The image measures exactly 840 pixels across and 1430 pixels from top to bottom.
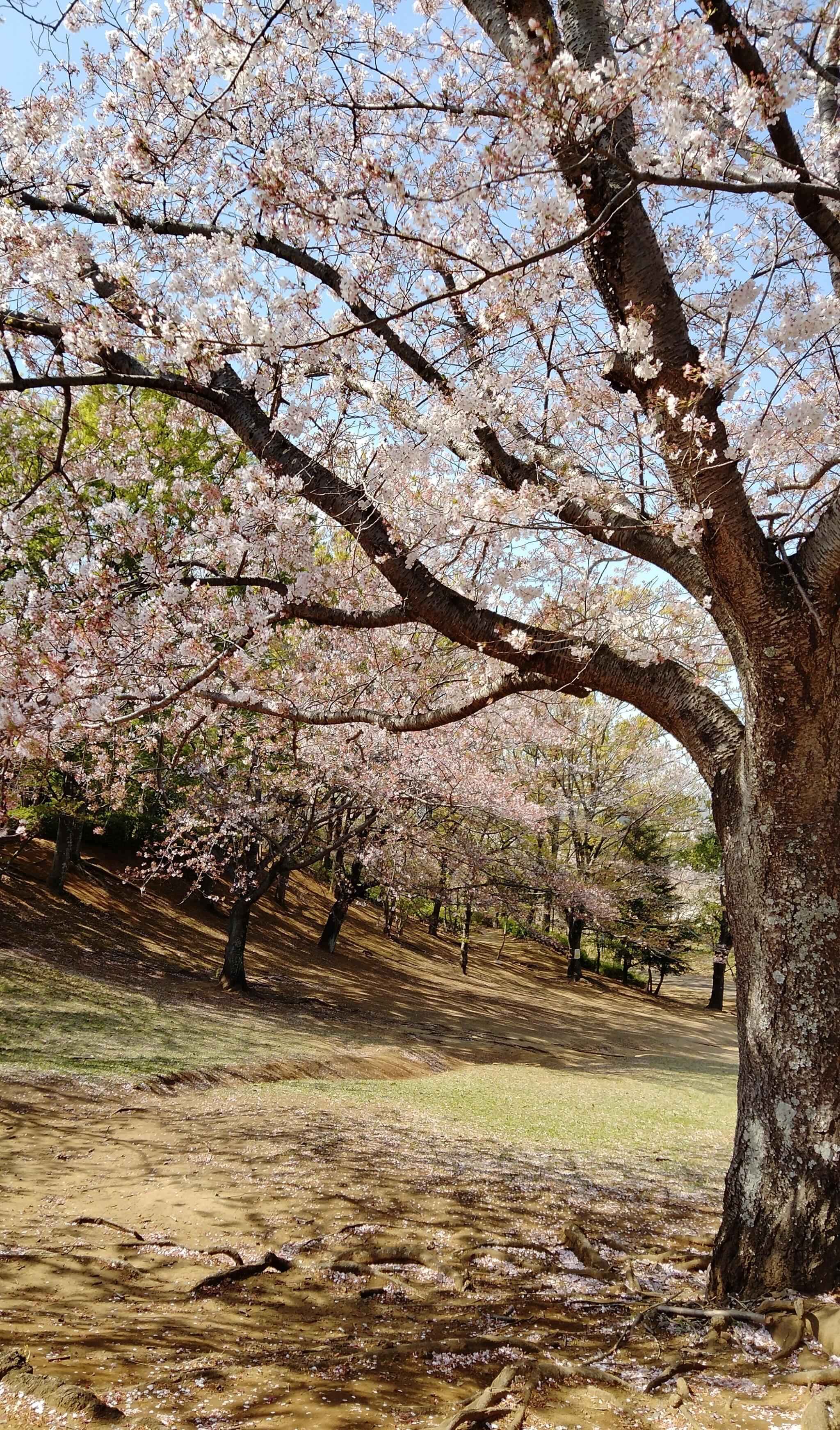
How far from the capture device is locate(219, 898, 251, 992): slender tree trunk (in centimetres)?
1639

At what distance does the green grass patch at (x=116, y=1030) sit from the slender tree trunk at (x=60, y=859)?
5.44m

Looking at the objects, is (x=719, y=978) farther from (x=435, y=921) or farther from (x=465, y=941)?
(x=465, y=941)

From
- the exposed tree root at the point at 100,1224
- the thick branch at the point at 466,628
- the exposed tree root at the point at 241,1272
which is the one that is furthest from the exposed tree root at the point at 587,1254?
the thick branch at the point at 466,628

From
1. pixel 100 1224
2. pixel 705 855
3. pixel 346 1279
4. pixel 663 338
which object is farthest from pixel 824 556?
pixel 705 855

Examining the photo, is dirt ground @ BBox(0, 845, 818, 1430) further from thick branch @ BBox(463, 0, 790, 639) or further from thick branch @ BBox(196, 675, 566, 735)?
thick branch @ BBox(463, 0, 790, 639)

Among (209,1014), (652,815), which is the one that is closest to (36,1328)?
(209,1014)

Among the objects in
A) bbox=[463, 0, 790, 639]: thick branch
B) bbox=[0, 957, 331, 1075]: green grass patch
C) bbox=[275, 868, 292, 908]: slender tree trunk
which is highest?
bbox=[463, 0, 790, 639]: thick branch

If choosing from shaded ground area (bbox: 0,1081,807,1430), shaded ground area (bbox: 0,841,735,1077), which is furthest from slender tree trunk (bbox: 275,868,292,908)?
shaded ground area (bbox: 0,1081,807,1430)

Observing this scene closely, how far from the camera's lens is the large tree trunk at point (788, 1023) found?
3592 millimetres

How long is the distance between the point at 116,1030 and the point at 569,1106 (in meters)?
6.40

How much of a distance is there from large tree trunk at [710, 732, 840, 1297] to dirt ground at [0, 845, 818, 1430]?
492 mm

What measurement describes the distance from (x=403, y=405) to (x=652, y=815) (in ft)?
83.7

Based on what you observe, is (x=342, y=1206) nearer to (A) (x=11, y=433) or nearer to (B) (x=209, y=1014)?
(B) (x=209, y=1014)

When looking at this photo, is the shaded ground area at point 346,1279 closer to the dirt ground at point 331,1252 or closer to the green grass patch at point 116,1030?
the dirt ground at point 331,1252
